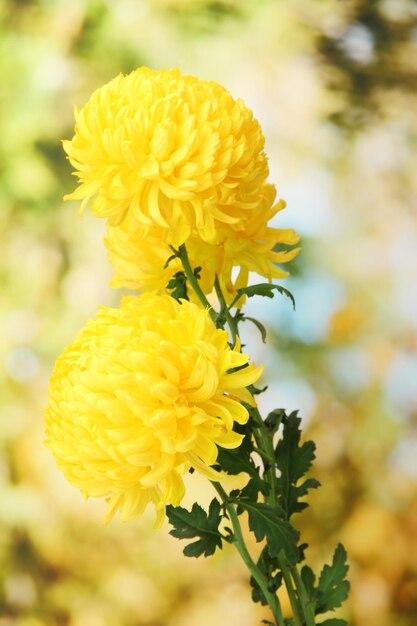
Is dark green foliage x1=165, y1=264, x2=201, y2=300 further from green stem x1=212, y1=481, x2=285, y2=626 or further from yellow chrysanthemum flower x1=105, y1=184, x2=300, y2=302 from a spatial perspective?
green stem x1=212, y1=481, x2=285, y2=626

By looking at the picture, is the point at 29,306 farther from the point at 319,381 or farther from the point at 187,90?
the point at 187,90

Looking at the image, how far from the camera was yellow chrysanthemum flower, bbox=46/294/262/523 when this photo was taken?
1.68ft

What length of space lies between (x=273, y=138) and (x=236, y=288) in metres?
0.81

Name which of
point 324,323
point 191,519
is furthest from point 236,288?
point 324,323

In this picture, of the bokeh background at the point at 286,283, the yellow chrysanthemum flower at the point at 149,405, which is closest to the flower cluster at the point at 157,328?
the yellow chrysanthemum flower at the point at 149,405

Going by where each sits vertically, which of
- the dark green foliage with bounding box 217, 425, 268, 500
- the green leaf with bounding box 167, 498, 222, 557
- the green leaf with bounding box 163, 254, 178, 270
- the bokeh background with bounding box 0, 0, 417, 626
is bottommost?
the green leaf with bounding box 167, 498, 222, 557

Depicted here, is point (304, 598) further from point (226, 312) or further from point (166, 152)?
point (166, 152)

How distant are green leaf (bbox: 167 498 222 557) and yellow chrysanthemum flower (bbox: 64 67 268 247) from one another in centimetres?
21

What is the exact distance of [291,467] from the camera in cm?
69

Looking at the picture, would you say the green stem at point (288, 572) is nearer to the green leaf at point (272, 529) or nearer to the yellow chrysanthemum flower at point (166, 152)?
the green leaf at point (272, 529)

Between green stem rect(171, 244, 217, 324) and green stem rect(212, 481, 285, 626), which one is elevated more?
green stem rect(171, 244, 217, 324)

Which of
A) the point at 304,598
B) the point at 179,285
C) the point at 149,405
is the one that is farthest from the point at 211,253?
the point at 304,598

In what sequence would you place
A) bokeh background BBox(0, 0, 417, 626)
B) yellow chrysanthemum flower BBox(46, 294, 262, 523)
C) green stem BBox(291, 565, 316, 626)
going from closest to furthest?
yellow chrysanthemum flower BBox(46, 294, 262, 523), green stem BBox(291, 565, 316, 626), bokeh background BBox(0, 0, 417, 626)

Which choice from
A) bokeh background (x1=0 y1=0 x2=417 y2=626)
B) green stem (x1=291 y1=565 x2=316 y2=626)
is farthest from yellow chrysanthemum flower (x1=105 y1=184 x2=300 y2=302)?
bokeh background (x1=0 y1=0 x2=417 y2=626)
